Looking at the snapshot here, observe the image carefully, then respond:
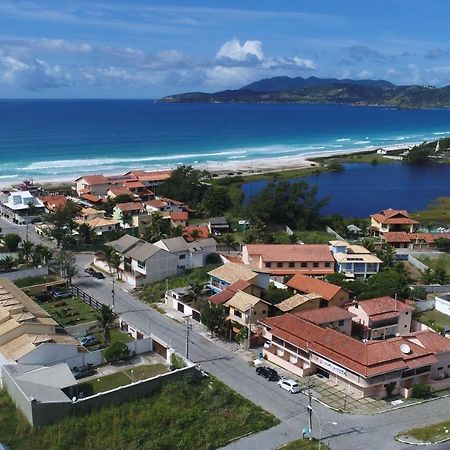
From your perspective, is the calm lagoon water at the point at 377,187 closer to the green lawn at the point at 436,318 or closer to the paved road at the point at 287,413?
the green lawn at the point at 436,318

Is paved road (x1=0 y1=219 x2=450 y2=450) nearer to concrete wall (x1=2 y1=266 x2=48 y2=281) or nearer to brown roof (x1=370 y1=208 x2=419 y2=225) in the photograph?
concrete wall (x1=2 y1=266 x2=48 y2=281)

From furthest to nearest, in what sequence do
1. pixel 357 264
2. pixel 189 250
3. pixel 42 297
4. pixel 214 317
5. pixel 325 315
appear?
pixel 189 250
pixel 357 264
pixel 42 297
pixel 214 317
pixel 325 315

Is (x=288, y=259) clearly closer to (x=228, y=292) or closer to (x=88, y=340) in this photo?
(x=228, y=292)

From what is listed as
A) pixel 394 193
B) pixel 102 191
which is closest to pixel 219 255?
pixel 102 191

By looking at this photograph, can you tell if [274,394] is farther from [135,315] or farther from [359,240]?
[359,240]

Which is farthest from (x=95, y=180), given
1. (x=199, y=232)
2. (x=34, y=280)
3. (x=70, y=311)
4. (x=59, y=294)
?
(x=70, y=311)

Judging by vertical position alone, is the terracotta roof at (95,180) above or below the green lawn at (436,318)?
above

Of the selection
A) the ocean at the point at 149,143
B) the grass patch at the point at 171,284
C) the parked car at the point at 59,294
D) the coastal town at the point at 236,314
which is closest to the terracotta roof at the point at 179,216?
the coastal town at the point at 236,314
